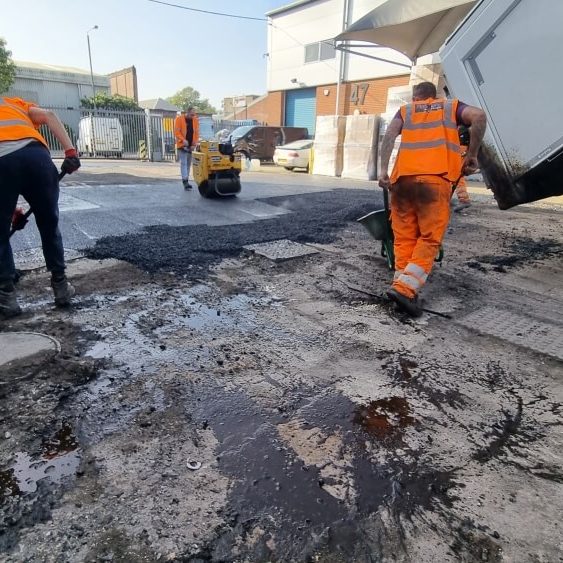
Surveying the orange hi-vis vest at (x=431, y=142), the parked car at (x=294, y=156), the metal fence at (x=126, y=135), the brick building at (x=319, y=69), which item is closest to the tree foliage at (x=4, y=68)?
the metal fence at (x=126, y=135)

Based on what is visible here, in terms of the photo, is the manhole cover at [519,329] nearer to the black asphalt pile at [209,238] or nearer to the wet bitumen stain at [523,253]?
the wet bitumen stain at [523,253]

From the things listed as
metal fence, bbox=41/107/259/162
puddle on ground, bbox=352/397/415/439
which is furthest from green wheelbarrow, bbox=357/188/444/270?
metal fence, bbox=41/107/259/162

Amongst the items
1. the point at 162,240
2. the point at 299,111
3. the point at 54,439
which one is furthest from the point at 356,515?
the point at 299,111

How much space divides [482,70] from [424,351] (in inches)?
115

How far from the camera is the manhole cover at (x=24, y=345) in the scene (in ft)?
8.00

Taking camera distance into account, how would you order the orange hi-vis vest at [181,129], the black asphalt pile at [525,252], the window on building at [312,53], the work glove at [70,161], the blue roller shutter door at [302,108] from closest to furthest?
1. the work glove at [70,161]
2. the black asphalt pile at [525,252]
3. the orange hi-vis vest at [181,129]
4. the window on building at [312,53]
5. the blue roller shutter door at [302,108]

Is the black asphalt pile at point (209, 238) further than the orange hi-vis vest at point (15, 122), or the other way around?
the black asphalt pile at point (209, 238)

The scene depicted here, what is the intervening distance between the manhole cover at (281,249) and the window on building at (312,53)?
2236cm

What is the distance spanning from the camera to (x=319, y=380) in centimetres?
241

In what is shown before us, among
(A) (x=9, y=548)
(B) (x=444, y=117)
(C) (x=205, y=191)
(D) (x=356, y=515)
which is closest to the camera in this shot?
(A) (x=9, y=548)

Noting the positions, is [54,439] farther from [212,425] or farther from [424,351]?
[424,351]

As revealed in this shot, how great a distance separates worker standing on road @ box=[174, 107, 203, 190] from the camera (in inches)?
348

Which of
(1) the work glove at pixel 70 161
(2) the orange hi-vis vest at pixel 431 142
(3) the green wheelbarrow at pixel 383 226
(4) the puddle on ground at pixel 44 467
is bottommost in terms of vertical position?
(4) the puddle on ground at pixel 44 467

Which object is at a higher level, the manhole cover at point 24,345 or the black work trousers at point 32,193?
the black work trousers at point 32,193
